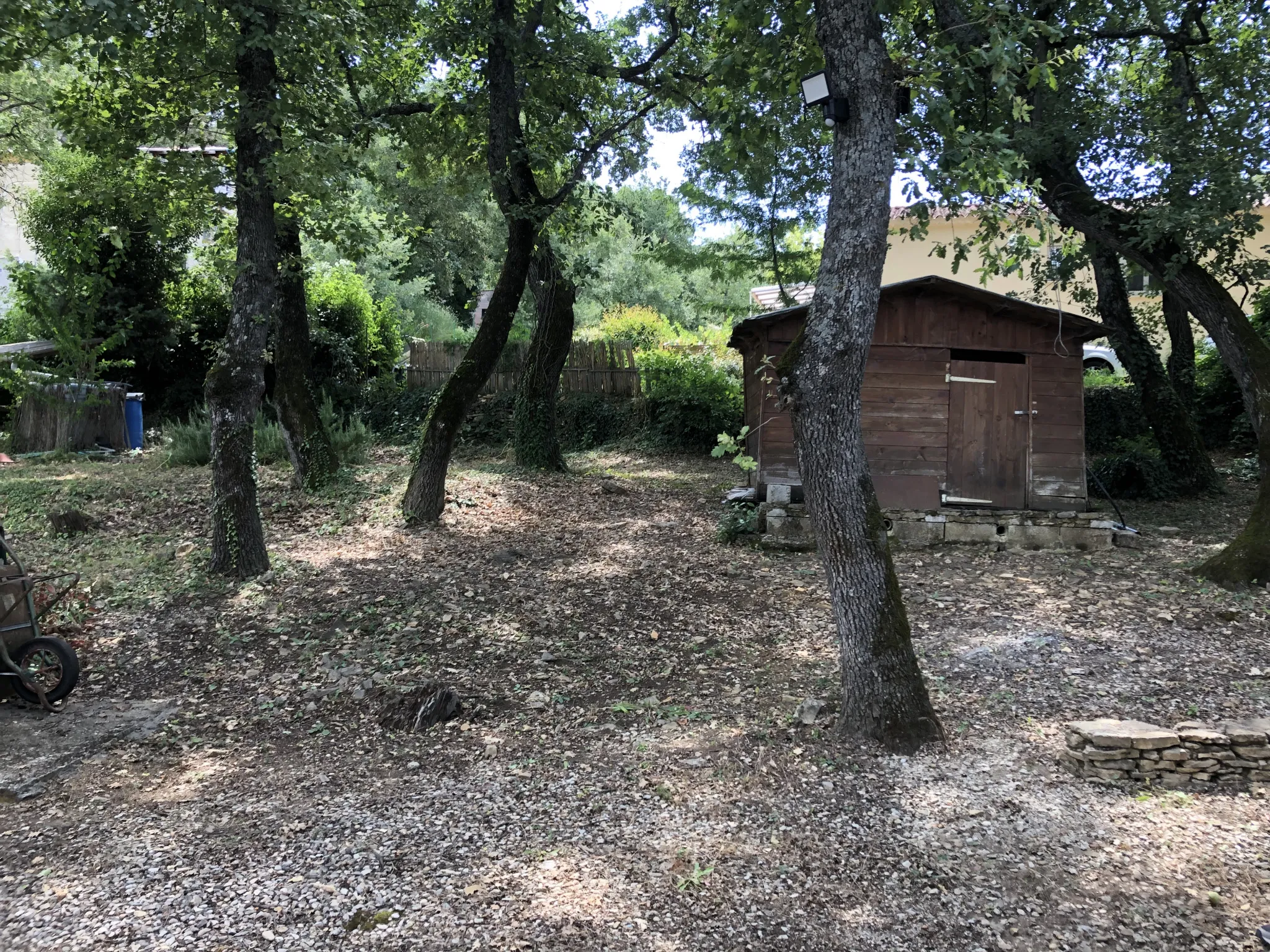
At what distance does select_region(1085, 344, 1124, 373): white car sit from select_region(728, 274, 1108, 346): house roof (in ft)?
42.3

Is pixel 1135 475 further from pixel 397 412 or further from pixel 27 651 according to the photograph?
pixel 397 412

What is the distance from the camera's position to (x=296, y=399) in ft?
36.6

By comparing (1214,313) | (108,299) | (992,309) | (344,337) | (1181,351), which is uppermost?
(108,299)

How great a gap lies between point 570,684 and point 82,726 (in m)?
3.05

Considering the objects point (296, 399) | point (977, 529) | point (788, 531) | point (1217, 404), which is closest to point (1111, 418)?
point (1217, 404)

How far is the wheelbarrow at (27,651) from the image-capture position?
17.4 feet

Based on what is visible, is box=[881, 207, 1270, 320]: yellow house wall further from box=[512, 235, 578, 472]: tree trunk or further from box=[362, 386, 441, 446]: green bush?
box=[362, 386, 441, 446]: green bush

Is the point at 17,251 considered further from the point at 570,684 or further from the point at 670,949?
the point at 670,949

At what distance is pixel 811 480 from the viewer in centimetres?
461

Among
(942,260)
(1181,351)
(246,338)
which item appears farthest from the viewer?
(942,260)

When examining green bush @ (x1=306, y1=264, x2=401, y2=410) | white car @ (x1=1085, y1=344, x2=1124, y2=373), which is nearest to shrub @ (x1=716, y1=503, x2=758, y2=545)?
green bush @ (x1=306, y1=264, x2=401, y2=410)

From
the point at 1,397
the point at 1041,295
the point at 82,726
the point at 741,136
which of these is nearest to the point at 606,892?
the point at 82,726

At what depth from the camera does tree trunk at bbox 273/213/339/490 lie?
1115 centimetres

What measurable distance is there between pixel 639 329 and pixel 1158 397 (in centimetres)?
1271
